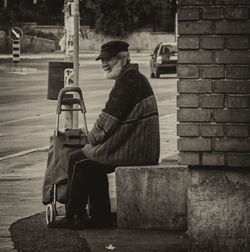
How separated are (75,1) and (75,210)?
4385 mm

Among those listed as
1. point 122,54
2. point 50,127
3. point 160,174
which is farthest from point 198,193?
point 50,127

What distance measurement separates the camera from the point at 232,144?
679 cm

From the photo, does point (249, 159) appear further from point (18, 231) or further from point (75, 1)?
point (75, 1)

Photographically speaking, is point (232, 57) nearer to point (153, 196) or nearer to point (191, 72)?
point (191, 72)

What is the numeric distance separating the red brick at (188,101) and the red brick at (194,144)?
0.22m

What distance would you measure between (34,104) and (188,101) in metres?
17.8

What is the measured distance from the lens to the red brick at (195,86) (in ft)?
22.2

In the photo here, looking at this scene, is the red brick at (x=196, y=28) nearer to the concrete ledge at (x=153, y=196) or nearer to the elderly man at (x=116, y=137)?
the elderly man at (x=116, y=137)

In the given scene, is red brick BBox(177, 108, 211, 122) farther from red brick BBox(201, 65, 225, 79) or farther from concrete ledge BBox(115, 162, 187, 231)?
concrete ledge BBox(115, 162, 187, 231)

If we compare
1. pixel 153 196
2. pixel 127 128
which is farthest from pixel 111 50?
pixel 153 196

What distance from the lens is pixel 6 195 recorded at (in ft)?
33.3

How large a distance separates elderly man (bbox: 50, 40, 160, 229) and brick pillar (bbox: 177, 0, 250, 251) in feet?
3.63

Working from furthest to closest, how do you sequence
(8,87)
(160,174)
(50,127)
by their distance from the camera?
1. (8,87)
2. (50,127)
3. (160,174)

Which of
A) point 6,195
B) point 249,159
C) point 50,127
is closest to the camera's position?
point 249,159
